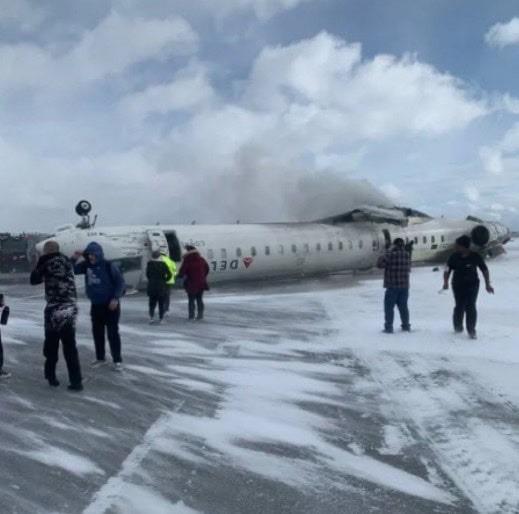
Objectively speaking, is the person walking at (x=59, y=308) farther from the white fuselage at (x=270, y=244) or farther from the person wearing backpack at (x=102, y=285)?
the white fuselage at (x=270, y=244)

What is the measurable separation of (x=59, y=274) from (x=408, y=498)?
4.73 m

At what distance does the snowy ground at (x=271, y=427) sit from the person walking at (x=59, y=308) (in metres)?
0.40

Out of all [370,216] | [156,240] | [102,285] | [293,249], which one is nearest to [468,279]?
[102,285]

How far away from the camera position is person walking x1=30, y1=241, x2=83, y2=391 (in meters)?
7.00

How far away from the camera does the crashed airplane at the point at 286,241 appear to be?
20500 mm

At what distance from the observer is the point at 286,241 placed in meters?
24.4

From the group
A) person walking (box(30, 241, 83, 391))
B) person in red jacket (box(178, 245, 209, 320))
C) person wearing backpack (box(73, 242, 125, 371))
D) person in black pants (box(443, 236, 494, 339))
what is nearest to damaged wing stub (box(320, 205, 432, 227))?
person in red jacket (box(178, 245, 209, 320))

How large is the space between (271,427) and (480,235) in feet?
88.3

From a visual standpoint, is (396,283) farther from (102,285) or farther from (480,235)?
(480,235)

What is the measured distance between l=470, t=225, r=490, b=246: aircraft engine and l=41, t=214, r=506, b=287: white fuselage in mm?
394

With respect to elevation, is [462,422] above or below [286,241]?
below

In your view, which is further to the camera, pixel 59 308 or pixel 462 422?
pixel 59 308

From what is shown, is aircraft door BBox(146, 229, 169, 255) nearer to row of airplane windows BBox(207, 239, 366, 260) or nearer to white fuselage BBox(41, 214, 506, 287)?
white fuselage BBox(41, 214, 506, 287)

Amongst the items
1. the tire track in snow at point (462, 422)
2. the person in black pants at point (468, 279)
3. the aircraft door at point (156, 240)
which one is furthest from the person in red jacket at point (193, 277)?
the aircraft door at point (156, 240)
